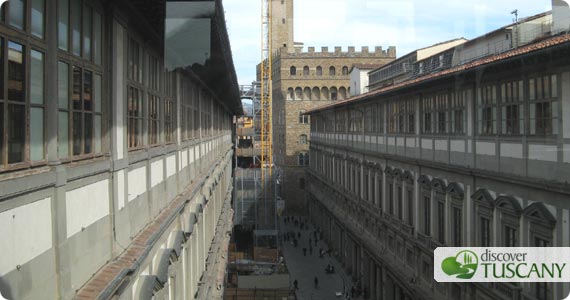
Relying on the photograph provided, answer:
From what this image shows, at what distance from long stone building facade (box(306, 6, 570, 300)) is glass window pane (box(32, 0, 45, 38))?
25.4 ft

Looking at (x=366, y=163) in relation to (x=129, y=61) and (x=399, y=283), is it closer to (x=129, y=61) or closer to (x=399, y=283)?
(x=399, y=283)

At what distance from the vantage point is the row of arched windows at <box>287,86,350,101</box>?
62.8 m

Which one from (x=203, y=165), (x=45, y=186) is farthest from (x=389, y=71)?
(x=45, y=186)

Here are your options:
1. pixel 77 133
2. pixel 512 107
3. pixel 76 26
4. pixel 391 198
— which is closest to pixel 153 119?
pixel 77 133

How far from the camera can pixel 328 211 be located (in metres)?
42.8

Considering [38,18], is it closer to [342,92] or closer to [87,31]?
[87,31]

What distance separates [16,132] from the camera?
3.88 meters

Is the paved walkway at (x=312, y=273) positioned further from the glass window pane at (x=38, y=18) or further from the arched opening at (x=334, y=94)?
the glass window pane at (x=38, y=18)

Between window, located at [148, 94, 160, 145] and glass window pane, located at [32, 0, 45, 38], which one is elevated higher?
glass window pane, located at [32, 0, 45, 38]

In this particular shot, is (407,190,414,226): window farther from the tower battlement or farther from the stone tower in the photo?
the tower battlement

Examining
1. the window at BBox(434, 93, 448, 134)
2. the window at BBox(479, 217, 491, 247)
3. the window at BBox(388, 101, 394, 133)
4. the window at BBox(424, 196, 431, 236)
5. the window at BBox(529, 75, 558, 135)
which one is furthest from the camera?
the window at BBox(388, 101, 394, 133)

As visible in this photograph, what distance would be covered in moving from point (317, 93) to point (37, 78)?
59415 mm

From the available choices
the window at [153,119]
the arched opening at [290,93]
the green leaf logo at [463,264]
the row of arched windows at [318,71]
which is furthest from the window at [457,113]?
the arched opening at [290,93]

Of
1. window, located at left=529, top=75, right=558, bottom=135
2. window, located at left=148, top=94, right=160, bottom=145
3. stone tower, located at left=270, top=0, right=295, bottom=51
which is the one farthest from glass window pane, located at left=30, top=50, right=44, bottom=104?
stone tower, located at left=270, top=0, right=295, bottom=51
